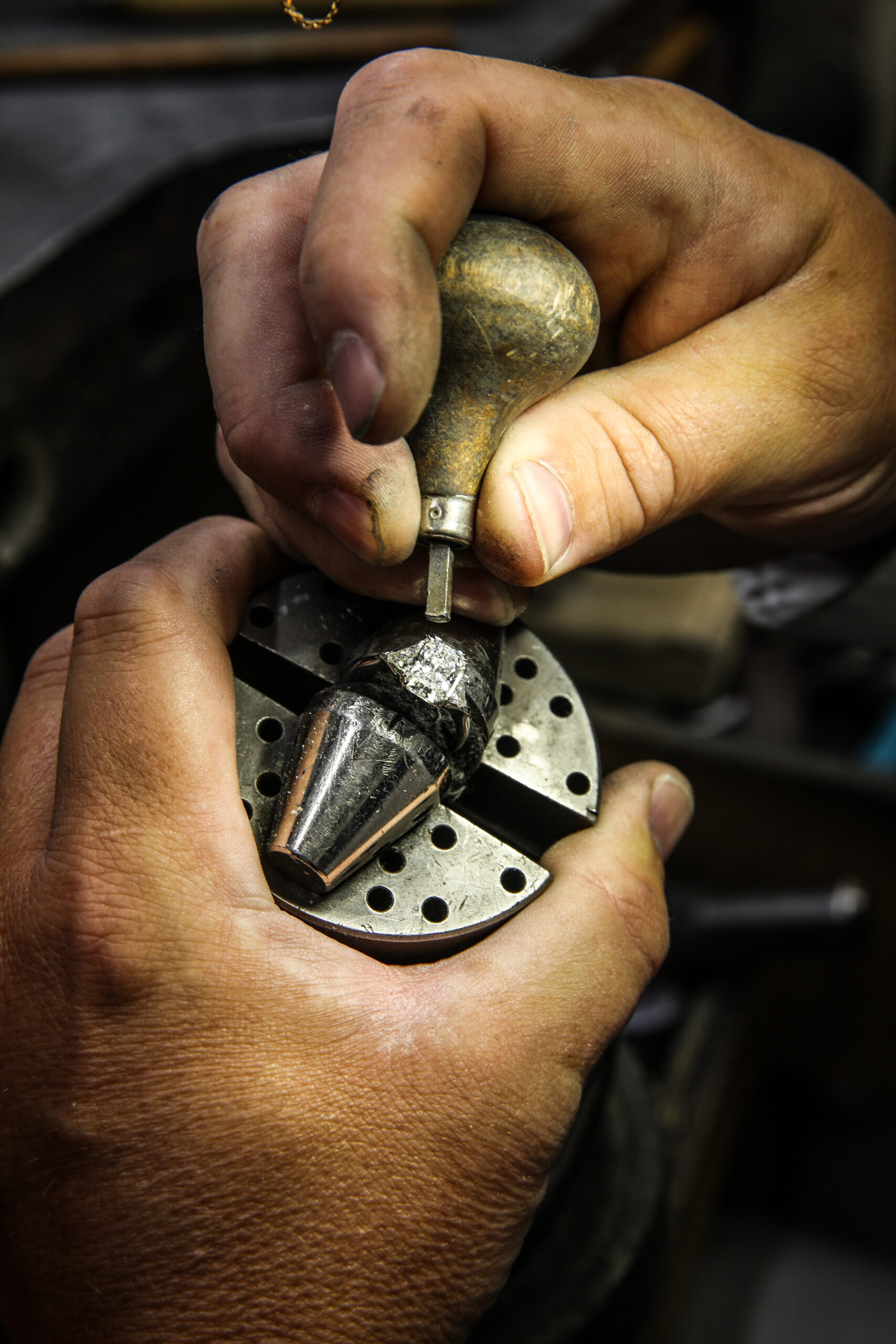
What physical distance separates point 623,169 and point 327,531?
0.31 metres

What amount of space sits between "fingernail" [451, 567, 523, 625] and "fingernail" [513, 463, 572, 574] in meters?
0.03

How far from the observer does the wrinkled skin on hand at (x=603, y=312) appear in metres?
0.48

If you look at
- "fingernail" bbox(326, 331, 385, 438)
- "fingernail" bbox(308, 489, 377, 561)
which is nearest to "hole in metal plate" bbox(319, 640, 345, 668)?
"fingernail" bbox(308, 489, 377, 561)

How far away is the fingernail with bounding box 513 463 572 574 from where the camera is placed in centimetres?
58

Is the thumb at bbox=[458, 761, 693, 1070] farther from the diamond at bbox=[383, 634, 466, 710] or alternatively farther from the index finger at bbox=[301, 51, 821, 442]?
the index finger at bbox=[301, 51, 821, 442]

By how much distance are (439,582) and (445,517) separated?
4 centimetres

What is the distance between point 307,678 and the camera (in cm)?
65

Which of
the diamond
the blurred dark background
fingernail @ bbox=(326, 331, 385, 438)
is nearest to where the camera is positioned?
fingernail @ bbox=(326, 331, 385, 438)

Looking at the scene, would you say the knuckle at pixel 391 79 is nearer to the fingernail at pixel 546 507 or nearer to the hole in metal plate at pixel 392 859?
the fingernail at pixel 546 507

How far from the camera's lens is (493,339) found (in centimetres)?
50

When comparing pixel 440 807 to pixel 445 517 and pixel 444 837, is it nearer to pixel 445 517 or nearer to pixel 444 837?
pixel 444 837

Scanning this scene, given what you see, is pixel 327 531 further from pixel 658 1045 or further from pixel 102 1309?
pixel 658 1045

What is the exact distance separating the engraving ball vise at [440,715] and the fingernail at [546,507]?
0.13 ft

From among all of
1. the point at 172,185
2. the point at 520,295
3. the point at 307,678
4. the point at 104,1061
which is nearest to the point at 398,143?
the point at 520,295
